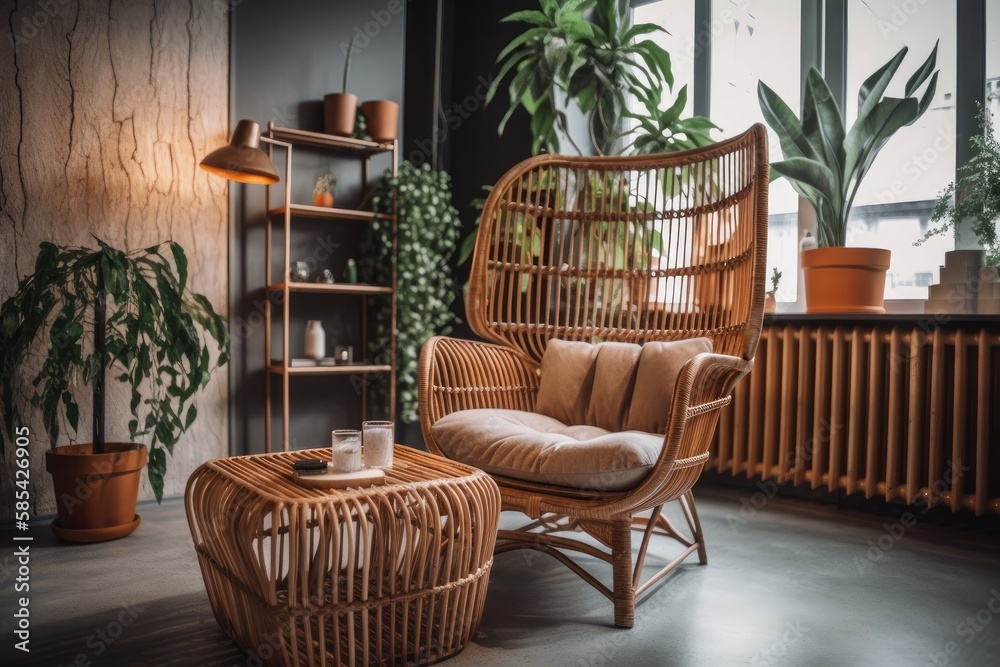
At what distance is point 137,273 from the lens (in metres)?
2.39

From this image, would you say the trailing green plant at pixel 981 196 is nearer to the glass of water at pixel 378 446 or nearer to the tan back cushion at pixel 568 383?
the tan back cushion at pixel 568 383

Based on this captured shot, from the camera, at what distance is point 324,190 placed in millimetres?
3443

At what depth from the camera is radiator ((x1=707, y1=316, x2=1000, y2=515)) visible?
8.18ft

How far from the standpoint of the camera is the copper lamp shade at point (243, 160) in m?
2.83

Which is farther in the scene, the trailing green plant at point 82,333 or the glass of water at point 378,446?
the trailing green plant at point 82,333

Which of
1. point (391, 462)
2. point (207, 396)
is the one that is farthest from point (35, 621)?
point (207, 396)

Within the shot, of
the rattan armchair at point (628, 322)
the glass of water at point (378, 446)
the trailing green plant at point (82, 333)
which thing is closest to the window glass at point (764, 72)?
the rattan armchair at point (628, 322)

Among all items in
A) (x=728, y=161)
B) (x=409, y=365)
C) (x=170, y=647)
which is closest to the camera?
(x=170, y=647)

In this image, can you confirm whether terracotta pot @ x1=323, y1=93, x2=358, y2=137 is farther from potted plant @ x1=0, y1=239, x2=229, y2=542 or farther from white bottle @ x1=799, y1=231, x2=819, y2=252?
white bottle @ x1=799, y1=231, x2=819, y2=252

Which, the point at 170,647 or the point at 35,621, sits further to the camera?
the point at 35,621

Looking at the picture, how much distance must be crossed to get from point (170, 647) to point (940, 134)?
314 centimetres

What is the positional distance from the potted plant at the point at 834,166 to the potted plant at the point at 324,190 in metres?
1.93

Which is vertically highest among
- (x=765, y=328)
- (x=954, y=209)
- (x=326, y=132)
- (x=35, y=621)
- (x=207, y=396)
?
(x=326, y=132)

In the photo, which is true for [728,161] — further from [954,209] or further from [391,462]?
[391,462]
